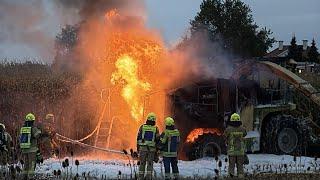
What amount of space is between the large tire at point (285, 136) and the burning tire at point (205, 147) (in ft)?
6.57

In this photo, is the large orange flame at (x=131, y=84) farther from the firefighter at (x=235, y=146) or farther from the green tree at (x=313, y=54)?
the green tree at (x=313, y=54)

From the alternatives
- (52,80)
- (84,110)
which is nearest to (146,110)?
(84,110)

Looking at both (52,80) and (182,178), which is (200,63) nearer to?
(182,178)

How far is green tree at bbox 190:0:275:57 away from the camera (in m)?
47.3

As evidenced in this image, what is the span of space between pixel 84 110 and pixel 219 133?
6.82 meters

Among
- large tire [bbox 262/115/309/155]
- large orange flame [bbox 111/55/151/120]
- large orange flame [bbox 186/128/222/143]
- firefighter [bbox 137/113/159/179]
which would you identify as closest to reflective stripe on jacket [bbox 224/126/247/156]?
firefighter [bbox 137/113/159/179]

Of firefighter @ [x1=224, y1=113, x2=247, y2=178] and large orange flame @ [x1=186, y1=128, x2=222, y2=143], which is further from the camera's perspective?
large orange flame @ [x1=186, y1=128, x2=222, y2=143]

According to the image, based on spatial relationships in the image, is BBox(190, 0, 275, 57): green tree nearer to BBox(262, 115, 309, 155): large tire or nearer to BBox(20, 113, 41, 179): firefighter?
BBox(262, 115, 309, 155): large tire

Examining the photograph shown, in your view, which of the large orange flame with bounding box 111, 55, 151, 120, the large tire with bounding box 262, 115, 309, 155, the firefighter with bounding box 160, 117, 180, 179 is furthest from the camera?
the large orange flame with bounding box 111, 55, 151, 120

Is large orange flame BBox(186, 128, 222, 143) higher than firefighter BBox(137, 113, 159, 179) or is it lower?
higher

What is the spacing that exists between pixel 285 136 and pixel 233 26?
→ 29214 mm

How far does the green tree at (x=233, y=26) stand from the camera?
47.3 meters

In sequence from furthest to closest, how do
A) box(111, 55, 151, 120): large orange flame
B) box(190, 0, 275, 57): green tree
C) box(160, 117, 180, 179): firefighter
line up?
box(190, 0, 275, 57): green tree → box(111, 55, 151, 120): large orange flame → box(160, 117, 180, 179): firefighter


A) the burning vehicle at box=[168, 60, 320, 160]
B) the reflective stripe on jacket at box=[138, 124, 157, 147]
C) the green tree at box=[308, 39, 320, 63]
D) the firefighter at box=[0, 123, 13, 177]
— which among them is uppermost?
the green tree at box=[308, 39, 320, 63]
